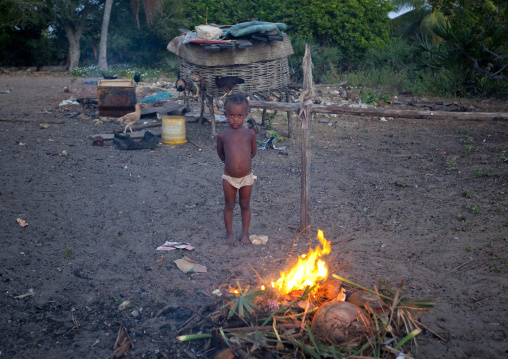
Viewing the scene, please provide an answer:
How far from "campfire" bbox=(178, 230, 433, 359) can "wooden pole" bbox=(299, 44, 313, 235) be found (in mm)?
1231

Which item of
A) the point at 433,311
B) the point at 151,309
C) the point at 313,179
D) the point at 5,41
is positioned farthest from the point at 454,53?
the point at 5,41

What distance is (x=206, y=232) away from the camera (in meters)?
4.09

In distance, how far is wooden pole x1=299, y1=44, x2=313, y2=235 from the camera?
3.73m

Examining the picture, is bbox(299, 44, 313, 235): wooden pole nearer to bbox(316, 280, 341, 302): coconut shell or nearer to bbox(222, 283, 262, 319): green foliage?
bbox(316, 280, 341, 302): coconut shell

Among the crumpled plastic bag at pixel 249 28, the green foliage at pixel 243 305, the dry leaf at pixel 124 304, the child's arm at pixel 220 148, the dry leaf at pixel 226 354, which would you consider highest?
the crumpled plastic bag at pixel 249 28

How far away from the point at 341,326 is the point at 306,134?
1941mm

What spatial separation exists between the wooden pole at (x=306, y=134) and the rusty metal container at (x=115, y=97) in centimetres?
575

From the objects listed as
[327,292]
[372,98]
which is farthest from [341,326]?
[372,98]

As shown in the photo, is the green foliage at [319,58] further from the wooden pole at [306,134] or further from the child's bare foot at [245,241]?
the child's bare foot at [245,241]

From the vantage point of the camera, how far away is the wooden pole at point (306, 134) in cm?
373

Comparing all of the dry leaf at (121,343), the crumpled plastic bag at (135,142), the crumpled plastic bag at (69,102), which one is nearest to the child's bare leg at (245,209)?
the dry leaf at (121,343)

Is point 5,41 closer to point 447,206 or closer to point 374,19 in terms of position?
point 374,19

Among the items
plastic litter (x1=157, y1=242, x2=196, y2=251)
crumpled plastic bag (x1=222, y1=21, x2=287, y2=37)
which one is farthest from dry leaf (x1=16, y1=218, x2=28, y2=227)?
crumpled plastic bag (x1=222, y1=21, x2=287, y2=37)

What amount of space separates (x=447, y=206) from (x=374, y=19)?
44.5ft
